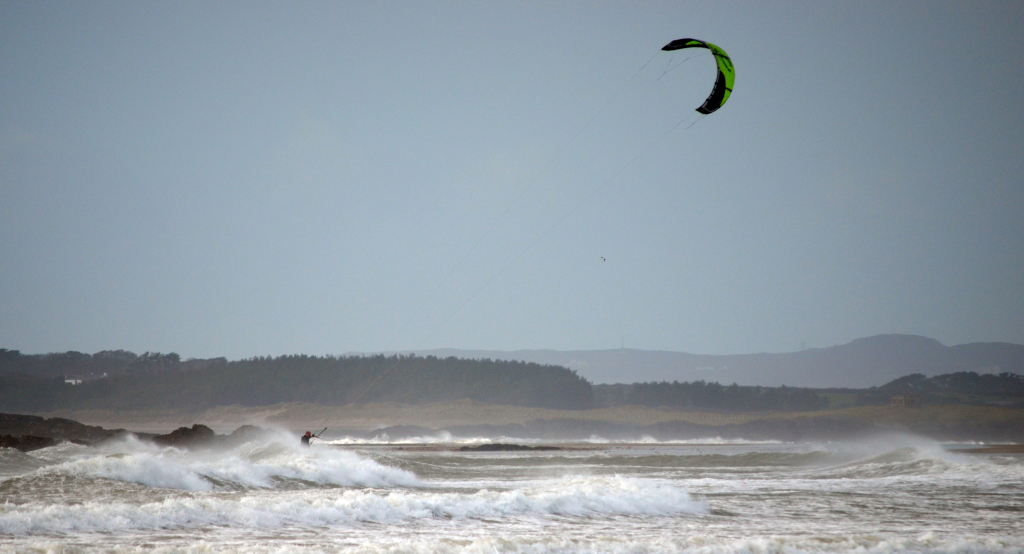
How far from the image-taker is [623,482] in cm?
1547

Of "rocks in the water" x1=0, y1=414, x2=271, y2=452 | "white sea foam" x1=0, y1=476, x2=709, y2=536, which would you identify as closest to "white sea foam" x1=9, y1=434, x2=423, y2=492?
"white sea foam" x1=0, y1=476, x2=709, y2=536

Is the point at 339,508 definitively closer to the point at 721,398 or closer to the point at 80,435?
the point at 80,435

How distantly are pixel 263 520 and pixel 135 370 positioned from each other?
8629cm

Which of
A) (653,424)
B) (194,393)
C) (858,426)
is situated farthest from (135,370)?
(858,426)

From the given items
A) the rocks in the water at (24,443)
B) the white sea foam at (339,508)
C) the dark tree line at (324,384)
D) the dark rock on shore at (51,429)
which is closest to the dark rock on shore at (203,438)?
the dark rock on shore at (51,429)

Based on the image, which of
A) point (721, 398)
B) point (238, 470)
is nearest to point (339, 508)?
point (238, 470)

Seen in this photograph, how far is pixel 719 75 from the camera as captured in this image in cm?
1862

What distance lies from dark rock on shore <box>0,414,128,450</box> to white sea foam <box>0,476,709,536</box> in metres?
26.4

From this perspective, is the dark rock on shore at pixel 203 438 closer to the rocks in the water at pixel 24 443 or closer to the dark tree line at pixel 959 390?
the rocks in the water at pixel 24 443

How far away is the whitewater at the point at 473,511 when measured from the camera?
9.37 metres

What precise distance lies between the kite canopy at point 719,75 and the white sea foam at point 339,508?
9.18 m

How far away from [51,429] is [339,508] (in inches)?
1333

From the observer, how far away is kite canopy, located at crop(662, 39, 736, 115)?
18.2 meters

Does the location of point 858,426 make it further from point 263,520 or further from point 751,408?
point 263,520
